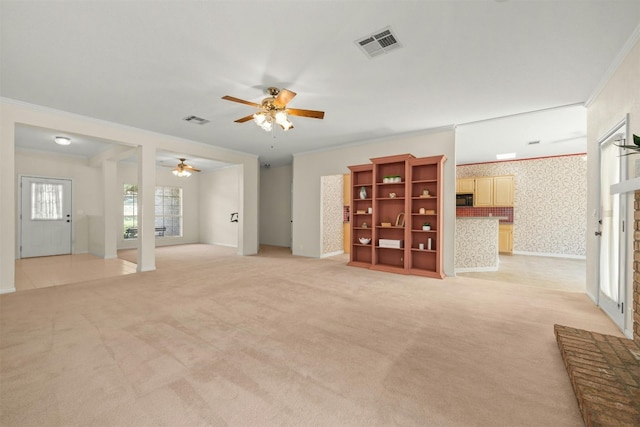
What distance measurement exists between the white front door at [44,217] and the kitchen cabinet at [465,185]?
11.5 meters

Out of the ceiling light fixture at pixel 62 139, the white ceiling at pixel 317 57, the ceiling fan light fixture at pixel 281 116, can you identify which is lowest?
the ceiling fan light fixture at pixel 281 116

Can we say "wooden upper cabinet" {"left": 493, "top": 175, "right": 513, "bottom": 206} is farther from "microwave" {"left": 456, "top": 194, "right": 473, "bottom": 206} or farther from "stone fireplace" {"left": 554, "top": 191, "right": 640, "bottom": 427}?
"stone fireplace" {"left": 554, "top": 191, "right": 640, "bottom": 427}

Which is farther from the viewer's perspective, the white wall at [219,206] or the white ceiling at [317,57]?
the white wall at [219,206]

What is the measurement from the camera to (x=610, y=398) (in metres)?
1.46

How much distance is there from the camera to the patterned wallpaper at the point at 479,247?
215 inches

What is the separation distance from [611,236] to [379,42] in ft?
11.7

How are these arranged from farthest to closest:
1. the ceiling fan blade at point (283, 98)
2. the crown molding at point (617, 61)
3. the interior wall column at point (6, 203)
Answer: the interior wall column at point (6, 203) < the ceiling fan blade at point (283, 98) < the crown molding at point (617, 61)

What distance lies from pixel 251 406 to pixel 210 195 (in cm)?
915

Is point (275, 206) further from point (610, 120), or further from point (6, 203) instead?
point (610, 120)

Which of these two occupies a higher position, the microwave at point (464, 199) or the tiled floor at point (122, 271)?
the microwave at point (464, 199)

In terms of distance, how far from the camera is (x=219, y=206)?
9.48 m

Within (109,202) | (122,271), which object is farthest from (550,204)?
(109,202)

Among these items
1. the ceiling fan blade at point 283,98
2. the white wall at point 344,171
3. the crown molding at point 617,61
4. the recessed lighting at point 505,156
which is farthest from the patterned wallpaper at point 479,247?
the ceiling fan blade at point 283,98

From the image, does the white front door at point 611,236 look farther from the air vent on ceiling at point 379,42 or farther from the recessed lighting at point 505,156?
the recessed lighting at point 505,156
